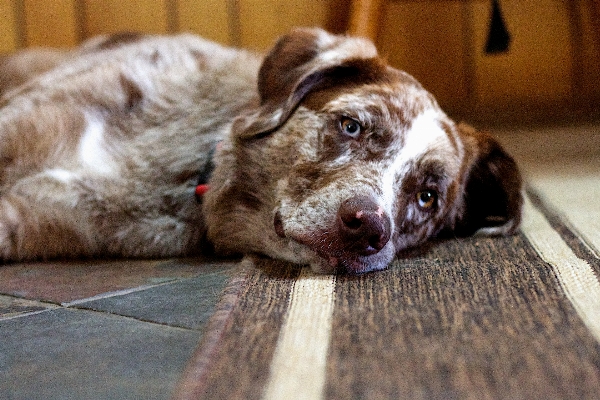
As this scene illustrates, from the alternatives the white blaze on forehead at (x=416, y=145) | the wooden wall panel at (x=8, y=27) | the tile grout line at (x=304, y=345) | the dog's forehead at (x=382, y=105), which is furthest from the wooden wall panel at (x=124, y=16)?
the tile grout line at (x=304, y=345)

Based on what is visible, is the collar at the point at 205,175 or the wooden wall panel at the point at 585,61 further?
the wooden wall panel at the point at 585,61

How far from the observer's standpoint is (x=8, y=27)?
2.87 metres

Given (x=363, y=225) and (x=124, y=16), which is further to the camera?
(x=124, y=16)

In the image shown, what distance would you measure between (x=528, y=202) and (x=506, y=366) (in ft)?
5.24

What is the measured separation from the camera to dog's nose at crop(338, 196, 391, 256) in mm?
1386

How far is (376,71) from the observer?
1748 mm

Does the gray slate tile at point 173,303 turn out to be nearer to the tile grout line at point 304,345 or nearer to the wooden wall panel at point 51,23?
the tile grout line at point 304,345

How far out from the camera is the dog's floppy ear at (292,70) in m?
1.69

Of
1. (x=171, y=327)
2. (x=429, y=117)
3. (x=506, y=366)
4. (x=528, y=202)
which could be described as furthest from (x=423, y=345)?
(x=528, y=202)

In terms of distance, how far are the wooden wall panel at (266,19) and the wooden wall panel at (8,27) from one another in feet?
3.27

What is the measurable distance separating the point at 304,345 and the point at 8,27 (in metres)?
2.52

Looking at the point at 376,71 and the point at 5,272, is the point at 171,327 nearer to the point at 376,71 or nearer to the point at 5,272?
the point at 5,272

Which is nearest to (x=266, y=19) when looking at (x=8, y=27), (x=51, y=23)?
(x=51, y=23)

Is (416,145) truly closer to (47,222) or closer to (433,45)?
(47,222)
